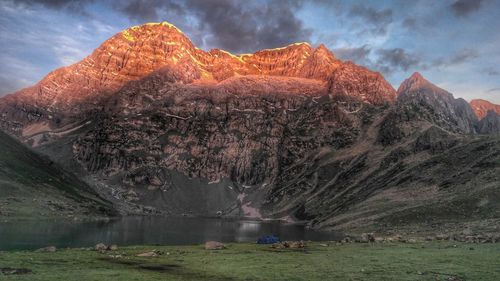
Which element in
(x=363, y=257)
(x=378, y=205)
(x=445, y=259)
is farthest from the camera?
(x=378, y=205)

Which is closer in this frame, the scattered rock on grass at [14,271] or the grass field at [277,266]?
the scattered rock on grass at [14,271]

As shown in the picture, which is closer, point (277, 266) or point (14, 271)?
point (14, 271)

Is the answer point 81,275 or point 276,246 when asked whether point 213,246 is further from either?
point 81,275

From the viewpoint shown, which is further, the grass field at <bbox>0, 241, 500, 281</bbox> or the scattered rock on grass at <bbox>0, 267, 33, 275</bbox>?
the grass field at <bbox>0, 241, 500, 281</bbox>

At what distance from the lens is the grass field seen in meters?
40.0

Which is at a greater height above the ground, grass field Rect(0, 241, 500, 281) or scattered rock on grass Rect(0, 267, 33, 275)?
grass field Rect(0, 241, 500, 281)

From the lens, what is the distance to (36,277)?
3772 cm

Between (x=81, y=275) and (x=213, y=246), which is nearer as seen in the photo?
(x=81, y=275)

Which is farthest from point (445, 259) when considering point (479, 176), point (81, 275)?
point (479, 176)

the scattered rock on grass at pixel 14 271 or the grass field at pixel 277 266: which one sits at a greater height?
the grass field at pixel 277 266

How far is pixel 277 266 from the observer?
1897 inches

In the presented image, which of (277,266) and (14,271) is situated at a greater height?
(277,266)

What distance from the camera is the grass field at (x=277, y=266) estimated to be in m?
40.0

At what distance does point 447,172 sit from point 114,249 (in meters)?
156
